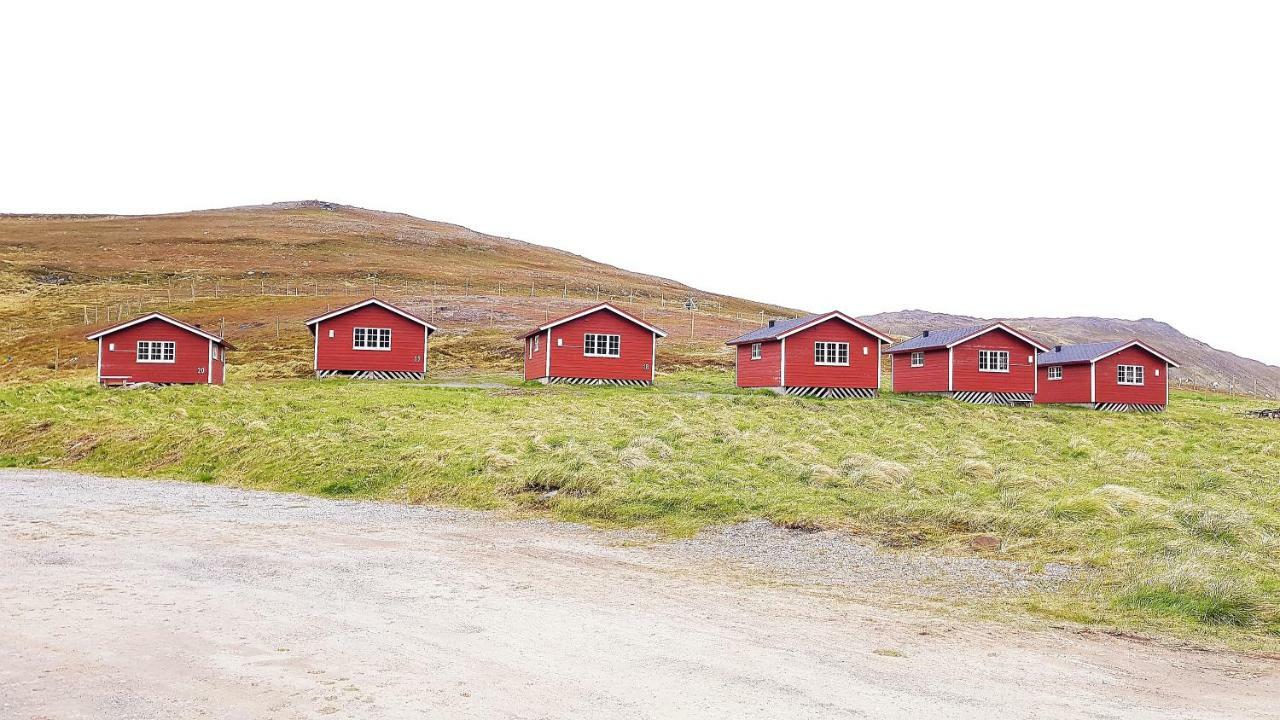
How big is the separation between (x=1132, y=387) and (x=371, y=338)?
139ft

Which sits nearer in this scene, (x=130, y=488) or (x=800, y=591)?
(x=800, y=591)

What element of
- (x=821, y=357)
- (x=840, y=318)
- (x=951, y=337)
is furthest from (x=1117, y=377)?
(x=821, y=357)

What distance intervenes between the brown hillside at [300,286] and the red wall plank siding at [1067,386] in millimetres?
21086

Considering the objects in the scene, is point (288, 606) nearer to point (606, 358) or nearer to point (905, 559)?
point (905, 559)

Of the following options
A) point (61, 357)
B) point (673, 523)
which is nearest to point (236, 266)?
point (61, 357)

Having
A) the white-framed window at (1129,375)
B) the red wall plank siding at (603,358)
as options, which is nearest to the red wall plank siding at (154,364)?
the red wall plank siding at (603,358)

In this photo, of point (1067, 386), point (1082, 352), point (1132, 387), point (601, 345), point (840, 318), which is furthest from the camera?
point (1067, 386)

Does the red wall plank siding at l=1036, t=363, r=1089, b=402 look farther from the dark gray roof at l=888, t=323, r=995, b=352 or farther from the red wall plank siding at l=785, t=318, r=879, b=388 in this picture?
the red wall plank siding at l=785, t=318, r=879, b=388

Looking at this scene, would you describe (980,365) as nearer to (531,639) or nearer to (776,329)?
(776,329)

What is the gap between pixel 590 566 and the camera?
483 inches

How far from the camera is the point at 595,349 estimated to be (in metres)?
48.3

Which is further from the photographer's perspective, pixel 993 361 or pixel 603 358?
pixel 993 361

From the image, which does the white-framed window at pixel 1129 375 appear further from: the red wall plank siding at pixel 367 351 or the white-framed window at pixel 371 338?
the white-framed window at pixel 371 338

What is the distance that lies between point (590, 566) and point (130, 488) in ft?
42.9
